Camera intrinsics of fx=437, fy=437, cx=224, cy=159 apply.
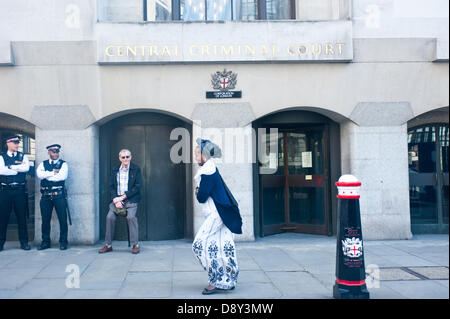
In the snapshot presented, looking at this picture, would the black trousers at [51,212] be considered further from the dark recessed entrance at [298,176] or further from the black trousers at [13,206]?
the dark recessed entrance at [298,176]

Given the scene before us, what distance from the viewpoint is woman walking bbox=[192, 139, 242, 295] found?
5.23 m

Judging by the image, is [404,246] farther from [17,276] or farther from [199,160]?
[17,276]

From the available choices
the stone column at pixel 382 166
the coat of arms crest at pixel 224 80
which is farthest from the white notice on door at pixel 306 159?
the coat of arms crest at pixel 224 80

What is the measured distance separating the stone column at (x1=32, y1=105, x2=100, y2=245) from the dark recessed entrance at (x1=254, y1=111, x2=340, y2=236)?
340 centimetres

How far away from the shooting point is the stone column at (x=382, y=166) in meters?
8.89

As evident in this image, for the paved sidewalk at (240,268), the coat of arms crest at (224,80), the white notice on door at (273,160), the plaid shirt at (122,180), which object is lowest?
the paved sidewalk at (240,268)

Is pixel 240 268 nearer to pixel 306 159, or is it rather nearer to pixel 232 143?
pixel 232 143

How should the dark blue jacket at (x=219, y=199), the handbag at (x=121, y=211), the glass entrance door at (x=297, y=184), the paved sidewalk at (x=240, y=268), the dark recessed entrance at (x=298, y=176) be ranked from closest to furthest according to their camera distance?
1. the dark blue jacket at (x=219, y=199)
2. the paved sidewalk at (x=240, y=268)
3. the handbag at (x=121, y=211)
4. the dark recessed entrance at (x=298, y=176)
5. the glass entrance door at (x=297, y=184)

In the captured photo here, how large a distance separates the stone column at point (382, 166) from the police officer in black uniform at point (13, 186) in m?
6.43

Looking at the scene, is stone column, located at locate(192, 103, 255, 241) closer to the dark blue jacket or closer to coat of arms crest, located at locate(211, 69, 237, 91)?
coat of arms crest, located at locate(211, 69, 237, 91)

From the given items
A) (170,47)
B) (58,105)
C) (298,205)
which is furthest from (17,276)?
(298,205)

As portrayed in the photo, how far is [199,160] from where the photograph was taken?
537cm
